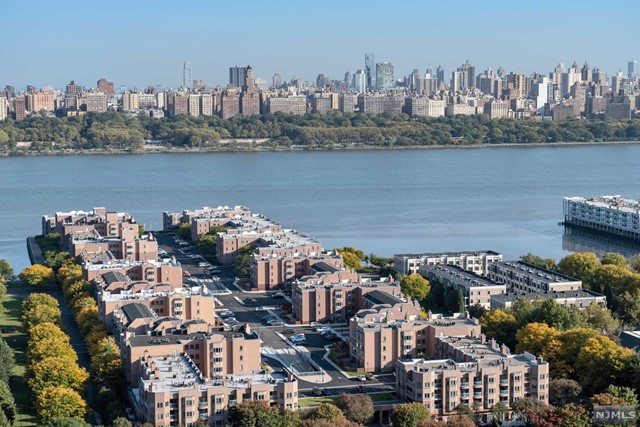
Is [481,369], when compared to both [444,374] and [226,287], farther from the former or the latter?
[226,287]

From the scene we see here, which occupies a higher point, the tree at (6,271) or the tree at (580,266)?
the tree at (580,266)

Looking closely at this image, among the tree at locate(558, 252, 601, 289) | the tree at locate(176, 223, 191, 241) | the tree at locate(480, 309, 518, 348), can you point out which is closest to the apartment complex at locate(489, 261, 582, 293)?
the tree at locate(558, 252, 601, 289)

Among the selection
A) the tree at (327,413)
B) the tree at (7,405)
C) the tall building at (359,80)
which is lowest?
the tree at (7,405)

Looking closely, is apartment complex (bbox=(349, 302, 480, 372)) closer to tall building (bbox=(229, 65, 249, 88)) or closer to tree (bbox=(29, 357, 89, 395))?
tree (bbox=(29, 357, 89, 395))

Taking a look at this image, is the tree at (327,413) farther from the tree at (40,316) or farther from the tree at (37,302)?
the tree at (37,302)

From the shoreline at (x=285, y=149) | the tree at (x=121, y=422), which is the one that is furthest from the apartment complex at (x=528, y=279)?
the shoreline at (x=285, y=149)

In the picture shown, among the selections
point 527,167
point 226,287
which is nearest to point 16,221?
point 226,287
